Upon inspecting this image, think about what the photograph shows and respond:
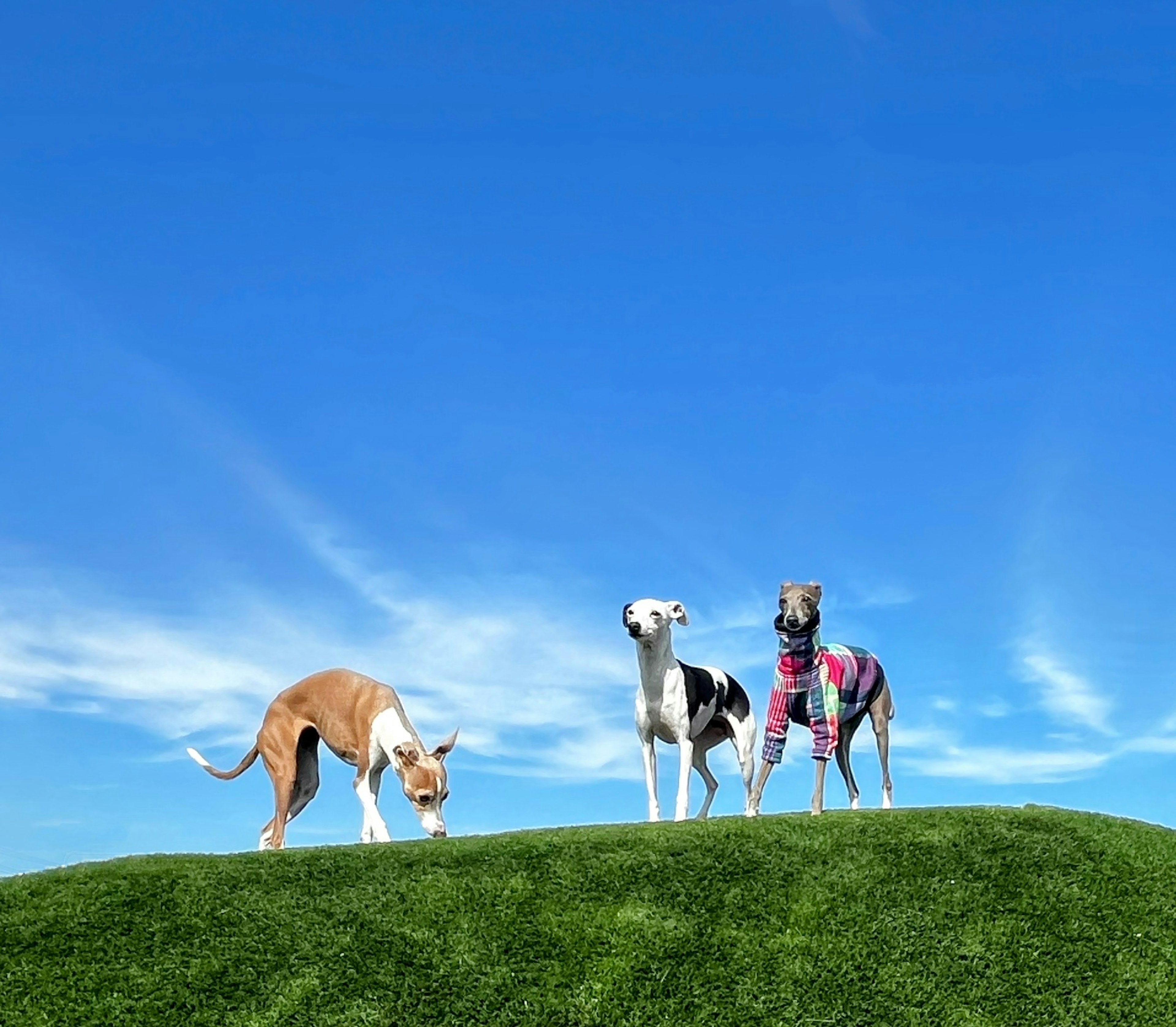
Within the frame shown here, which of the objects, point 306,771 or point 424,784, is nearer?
point 424,784

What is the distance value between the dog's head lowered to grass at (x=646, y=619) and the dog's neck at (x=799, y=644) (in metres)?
1.08

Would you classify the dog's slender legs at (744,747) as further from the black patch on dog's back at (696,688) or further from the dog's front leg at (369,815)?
the dog's front leg at (369,815)

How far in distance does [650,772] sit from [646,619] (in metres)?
1.46

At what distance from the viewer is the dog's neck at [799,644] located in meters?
11.9

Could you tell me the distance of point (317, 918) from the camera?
33.1ft

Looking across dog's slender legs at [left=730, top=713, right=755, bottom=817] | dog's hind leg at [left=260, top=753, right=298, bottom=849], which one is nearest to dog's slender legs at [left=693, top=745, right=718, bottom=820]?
dog's slender legs at [left=730, top=713, right=755, bottom=817]

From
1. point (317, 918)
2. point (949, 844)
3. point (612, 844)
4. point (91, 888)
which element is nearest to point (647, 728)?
point (612, 844)

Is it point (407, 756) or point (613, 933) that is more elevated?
point (407, 756)

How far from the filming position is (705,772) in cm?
1407

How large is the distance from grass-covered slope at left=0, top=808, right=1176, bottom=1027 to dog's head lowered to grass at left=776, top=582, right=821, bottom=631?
165 cm

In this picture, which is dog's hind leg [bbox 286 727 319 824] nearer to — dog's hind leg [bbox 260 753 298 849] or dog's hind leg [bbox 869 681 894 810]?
dog's hind leg [bbox 260 753 298 849]

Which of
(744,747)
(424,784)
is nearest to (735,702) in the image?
(744,747)

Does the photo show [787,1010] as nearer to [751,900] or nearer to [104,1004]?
[751,900]

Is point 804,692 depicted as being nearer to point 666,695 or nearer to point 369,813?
point 666,695
